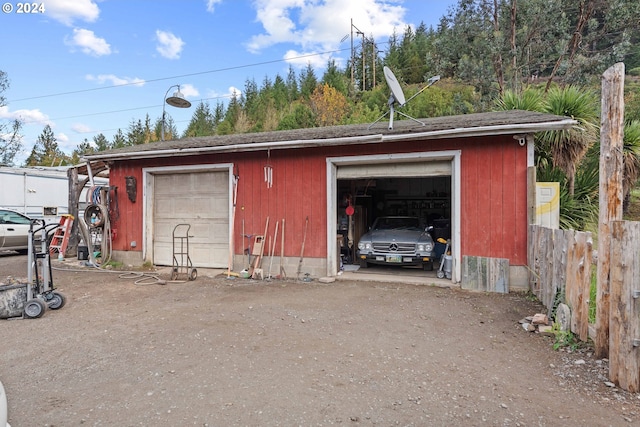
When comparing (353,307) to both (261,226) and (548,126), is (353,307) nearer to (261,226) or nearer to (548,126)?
(261,226)

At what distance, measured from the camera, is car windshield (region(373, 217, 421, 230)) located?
9.88 metres

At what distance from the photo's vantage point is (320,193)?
829 cm

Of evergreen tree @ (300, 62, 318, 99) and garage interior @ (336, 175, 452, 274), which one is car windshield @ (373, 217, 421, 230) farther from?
evergreen tree @ (300, 62, 318, 99)

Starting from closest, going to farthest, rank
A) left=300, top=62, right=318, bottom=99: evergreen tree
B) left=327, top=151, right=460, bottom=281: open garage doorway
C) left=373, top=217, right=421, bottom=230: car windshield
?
left=327, top=151, right=460, bottom=281: open garage doorway, left=373, top=217, right=421, bottom=230: car windshield, left=300, top=62, right=318, bottom=99: evergreen tree

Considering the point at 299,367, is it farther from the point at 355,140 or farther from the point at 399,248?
the point at 399,248

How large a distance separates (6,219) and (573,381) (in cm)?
1458

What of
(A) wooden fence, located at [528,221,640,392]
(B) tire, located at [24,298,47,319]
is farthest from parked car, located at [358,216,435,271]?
(B) tire, located at [24,298,47,319]

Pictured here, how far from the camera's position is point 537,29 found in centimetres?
1592

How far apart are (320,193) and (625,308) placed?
5870 millimetres

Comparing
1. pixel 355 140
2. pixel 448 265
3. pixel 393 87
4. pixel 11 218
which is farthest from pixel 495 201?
pixel 11 218

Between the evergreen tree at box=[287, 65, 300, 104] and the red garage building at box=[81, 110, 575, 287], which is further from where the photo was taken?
the evergreen tree at box=[287, 65, 300, 104]

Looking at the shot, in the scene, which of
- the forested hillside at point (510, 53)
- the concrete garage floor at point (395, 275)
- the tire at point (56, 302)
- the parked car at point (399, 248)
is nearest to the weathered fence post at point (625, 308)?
the concrete garage floor at point (395, 275)

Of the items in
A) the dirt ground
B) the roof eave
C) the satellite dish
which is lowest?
the dirt ground

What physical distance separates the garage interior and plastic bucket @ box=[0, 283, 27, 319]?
23.8ft
